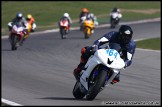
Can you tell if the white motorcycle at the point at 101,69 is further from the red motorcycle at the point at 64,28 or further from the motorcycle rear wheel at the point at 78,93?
the red motorcycle at the point at 64,28

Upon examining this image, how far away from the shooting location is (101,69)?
A: 973 centimetres

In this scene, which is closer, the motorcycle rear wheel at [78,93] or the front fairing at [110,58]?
the front fairing at [110,58]

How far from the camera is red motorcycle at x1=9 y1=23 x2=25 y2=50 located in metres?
23.6

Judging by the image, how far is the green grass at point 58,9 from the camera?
1644 inches

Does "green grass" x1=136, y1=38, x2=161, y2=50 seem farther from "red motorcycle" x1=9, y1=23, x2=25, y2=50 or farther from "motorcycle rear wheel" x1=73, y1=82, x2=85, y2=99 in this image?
"motorcycle rear wheel" x1=73, y1=82, x2=85, y2=99

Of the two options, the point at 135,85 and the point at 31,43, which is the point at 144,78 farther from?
the point at 31,43

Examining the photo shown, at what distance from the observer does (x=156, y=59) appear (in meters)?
18.2

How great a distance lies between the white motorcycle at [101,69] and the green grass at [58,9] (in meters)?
27.0

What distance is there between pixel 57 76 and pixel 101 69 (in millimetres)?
5487

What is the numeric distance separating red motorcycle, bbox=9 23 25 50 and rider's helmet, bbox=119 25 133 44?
13.8 m

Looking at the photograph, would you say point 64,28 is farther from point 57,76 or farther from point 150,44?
point 57,76

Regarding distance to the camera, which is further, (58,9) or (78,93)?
(58,9)

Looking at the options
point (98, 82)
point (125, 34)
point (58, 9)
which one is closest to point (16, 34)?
point (125, 34)

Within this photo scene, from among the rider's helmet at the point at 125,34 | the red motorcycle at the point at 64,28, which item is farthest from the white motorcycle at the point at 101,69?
the red motorcycle at the point at 64,28
